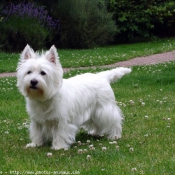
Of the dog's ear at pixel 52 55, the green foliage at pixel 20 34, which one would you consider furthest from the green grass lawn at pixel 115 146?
the green foliage at pixel 20 34

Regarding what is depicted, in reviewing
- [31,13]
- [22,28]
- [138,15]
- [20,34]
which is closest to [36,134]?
[20,34]

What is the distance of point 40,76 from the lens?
6523 mm

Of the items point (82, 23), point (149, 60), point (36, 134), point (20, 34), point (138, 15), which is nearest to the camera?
point (36, 134)

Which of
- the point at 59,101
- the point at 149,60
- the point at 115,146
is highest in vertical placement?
the point at 59,101

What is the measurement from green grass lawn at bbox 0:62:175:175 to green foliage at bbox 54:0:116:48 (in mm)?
17100

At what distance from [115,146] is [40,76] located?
1.49 m

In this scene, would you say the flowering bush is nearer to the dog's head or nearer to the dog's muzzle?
the dog's head

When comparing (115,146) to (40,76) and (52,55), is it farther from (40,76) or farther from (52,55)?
(52,55)

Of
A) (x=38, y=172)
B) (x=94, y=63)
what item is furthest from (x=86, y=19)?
(x=38, y=172)

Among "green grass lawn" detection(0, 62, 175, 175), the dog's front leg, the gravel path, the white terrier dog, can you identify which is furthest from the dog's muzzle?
the gravel path

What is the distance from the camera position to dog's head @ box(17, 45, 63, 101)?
6.46m

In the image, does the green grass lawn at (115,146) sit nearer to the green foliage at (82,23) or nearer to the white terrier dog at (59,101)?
the white terrier dog at (59,101)

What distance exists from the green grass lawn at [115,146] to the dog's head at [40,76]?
0.85 meters

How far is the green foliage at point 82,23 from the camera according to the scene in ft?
92.6
